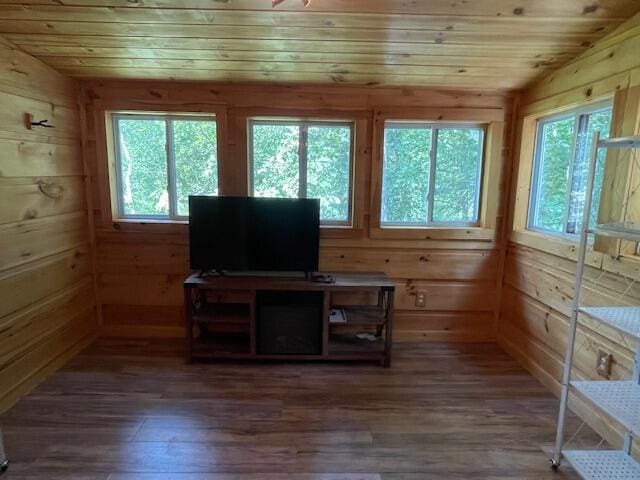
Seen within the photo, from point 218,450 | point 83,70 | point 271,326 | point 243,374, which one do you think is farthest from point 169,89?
point 218,450

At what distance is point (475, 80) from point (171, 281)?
292cm

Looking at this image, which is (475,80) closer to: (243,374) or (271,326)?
(271,326)

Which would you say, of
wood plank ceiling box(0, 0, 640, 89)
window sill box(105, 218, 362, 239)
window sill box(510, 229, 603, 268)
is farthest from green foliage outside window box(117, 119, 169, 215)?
window sill box(510, 229, 603, 268)

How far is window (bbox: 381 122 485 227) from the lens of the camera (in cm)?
317

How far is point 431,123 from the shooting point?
3.14 m

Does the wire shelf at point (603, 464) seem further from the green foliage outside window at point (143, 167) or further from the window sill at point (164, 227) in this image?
the green foliage outside window at point (143, 167)

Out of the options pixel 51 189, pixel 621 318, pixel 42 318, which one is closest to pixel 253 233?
pixel 51 189

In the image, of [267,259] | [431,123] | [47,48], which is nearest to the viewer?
[47,48]

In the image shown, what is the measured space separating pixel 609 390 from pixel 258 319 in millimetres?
2119

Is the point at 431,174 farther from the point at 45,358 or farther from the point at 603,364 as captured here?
the point at 45,358

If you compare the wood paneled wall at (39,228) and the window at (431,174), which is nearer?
the wood paneled wall at (39,228)

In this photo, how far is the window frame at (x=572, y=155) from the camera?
7.86 feet

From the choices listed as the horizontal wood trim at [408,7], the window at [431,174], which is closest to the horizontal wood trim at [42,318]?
the horizontal wood trim at [408,7]

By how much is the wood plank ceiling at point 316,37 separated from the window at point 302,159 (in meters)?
0.39
